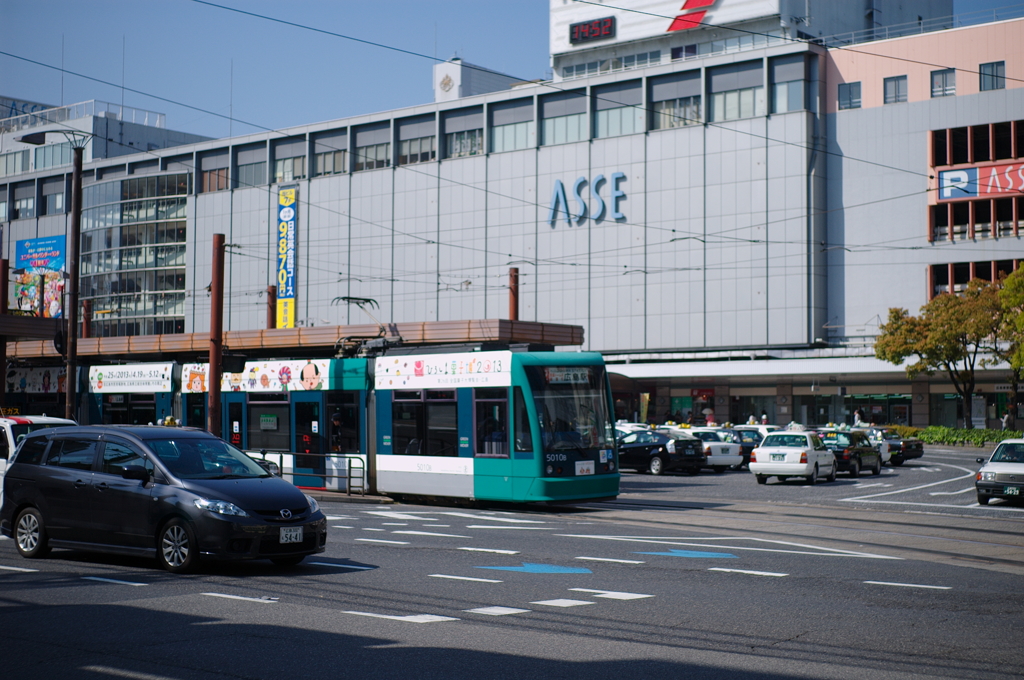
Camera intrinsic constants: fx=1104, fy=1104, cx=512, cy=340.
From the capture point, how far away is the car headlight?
11422mm

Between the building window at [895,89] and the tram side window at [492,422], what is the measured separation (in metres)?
52.0

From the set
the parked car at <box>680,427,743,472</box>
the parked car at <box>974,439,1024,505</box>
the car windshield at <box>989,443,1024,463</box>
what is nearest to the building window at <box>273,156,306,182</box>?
the parked car at <box>680,427,743,472</box>

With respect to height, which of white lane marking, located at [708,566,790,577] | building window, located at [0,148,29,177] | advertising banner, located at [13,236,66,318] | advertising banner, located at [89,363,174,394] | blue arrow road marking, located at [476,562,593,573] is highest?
building window, located at [0,148,29,177]

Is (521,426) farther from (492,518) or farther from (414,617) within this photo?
(414,617)

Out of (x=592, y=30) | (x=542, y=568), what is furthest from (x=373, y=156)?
(x=542, y=568)

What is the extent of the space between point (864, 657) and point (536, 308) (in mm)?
67950

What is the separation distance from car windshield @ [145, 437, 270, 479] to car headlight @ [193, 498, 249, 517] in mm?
638

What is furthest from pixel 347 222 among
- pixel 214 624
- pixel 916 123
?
pixel 214 624

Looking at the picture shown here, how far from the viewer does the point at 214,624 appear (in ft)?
29.2

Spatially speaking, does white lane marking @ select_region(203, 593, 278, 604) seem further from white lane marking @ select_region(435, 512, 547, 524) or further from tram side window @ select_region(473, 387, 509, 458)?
tram side window @ select_region(473, 387, 509, 458)

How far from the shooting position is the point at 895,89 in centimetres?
6531

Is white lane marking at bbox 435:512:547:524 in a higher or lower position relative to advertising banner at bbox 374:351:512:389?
lower

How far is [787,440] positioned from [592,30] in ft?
179

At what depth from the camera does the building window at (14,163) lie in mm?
104625
